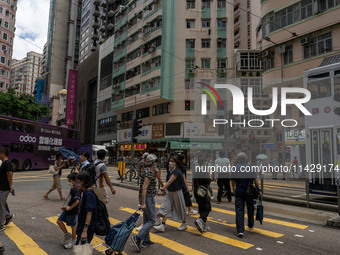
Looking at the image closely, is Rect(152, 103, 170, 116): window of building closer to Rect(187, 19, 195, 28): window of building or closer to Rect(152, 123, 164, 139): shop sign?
Rect(152, 123, 164, 139): shop sign

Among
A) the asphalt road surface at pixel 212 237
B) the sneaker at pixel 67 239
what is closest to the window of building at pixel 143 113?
the asphalt road surface at pixel 212 237

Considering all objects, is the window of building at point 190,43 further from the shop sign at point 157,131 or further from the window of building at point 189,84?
the shop sign at point 157,131

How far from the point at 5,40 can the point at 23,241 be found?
224 feet

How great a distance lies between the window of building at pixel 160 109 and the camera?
36.5 m

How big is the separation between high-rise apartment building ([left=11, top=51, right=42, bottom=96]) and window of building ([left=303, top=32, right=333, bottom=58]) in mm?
159371

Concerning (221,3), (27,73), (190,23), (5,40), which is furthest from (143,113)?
(27,73)

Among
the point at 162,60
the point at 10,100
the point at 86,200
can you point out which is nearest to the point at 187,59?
the point at 162,60

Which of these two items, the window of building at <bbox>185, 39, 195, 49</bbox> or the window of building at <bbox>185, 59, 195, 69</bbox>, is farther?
the window of building at <bbox>185, 39, 195, 49</bbox>

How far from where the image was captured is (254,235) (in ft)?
19.3

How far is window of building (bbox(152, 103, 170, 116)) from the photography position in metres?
36.5

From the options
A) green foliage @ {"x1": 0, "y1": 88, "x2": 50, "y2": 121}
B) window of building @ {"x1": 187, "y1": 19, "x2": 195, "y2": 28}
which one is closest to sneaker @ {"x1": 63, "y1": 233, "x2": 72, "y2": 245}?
window of building @ {"x1": 187, "y1": 19, "x2": 195, "y2": 28}

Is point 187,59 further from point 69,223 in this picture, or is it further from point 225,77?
point 69,223

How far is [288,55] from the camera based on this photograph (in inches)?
957

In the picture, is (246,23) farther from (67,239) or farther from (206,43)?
(67,239)
